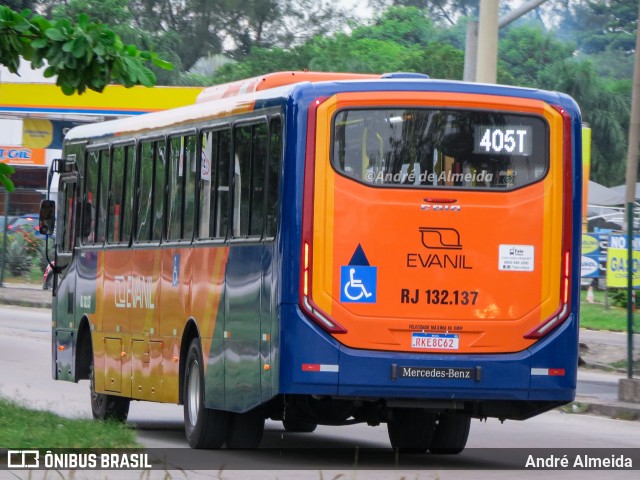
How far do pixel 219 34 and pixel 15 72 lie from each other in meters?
96.9

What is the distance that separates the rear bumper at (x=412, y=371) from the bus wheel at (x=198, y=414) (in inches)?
65.6

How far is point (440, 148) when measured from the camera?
42.0 ft

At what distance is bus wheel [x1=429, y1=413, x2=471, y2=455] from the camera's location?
14273 millimetres

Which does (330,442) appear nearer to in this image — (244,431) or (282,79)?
(244,431)

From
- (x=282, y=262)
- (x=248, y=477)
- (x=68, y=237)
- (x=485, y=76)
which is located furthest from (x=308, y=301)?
(x=485, y=76)

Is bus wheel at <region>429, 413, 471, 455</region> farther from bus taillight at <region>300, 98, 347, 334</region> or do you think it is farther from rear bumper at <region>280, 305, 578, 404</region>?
bus taillight at <region>300, 98, 347, 334</region>

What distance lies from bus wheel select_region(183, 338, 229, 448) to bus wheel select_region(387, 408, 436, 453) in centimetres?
150

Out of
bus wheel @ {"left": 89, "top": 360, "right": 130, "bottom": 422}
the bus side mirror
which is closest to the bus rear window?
bus wheel @ {"left": 89, "top": 360, "right": 130, "bottom": 422}

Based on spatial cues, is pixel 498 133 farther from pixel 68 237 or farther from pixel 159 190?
pixel 68 237

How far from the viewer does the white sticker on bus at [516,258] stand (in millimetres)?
12727

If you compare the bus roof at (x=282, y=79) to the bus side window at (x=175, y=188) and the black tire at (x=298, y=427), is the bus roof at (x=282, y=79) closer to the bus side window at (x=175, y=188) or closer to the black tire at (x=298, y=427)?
the bus side window at (x=175, y=188)

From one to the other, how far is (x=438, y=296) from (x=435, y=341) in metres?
0.35

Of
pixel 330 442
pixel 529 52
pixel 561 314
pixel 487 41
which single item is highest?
pixel 529 52

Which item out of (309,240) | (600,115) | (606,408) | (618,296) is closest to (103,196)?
(309,240)
